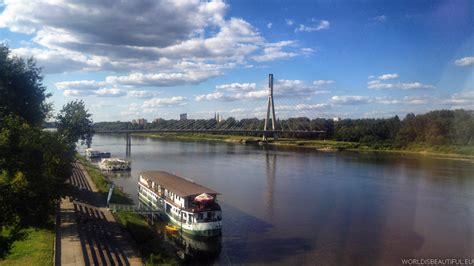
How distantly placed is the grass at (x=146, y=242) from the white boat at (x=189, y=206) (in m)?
1.36

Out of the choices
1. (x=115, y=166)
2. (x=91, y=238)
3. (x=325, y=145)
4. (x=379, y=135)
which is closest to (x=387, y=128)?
(x=379, y=135)

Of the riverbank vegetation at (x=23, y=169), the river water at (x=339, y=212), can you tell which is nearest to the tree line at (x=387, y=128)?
the river water at (x=339, y=212)

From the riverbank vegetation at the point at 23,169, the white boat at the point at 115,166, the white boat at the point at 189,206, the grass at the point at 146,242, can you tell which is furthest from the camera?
the white boat at the point at 115,166

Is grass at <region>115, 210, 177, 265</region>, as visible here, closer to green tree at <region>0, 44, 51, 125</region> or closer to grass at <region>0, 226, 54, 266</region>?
grass at <region>0, 226, 54, 266</region>

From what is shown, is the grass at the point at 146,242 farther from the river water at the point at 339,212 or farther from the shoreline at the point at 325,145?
the shoreline at the point at 325,145

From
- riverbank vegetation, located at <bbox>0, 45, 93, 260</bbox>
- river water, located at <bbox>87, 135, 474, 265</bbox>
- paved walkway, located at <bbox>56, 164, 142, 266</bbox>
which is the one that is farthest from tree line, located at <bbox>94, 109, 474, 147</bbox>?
riverbank vegetation, located at <bbox>0, 45, 93, 260</bbox>

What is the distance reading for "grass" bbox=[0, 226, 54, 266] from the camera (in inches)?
345

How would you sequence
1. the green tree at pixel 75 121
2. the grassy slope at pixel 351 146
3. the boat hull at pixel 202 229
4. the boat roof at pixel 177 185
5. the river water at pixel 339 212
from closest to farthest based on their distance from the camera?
the river water at pixel 339 212 → the boat hull at pixel 202 229 → the boat roof at pixel 177 185 → the green tree at pixel 75 121 → the grassy slope at pixel 351 146

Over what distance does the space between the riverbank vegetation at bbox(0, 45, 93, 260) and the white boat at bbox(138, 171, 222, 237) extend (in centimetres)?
402

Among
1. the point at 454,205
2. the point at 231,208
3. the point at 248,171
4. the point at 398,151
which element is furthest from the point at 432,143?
the point at 231,208

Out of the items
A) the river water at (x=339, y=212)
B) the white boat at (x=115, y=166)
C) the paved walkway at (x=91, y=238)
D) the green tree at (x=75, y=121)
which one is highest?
the green tree at (x=75, y=121)

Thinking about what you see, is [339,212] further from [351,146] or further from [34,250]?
[351,146]

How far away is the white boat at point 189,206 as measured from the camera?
13320 millimetres

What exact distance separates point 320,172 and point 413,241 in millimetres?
15339
